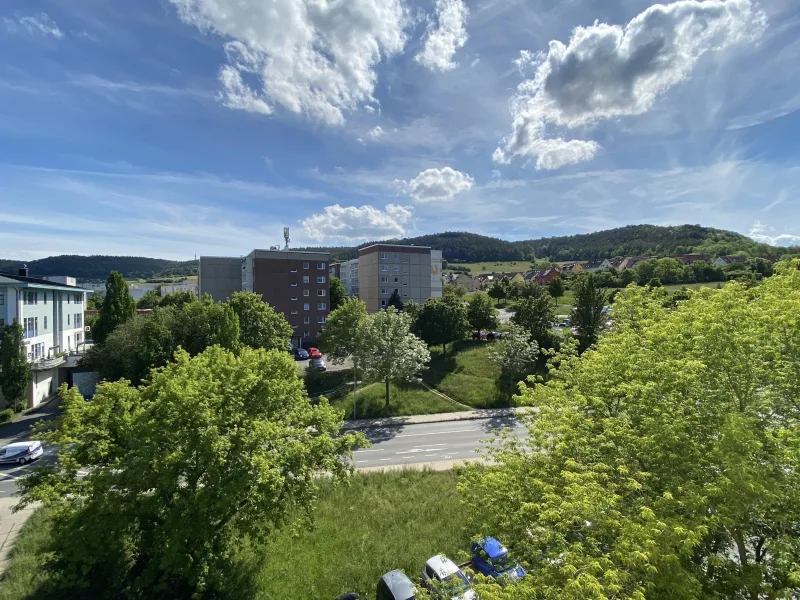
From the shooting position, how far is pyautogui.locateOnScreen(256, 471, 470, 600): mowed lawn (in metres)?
Answer: 14.1

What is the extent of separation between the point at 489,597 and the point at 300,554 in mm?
11295

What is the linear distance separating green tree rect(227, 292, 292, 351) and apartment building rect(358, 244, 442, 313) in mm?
38552

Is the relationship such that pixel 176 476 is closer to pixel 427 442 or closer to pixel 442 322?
pixel 427 442

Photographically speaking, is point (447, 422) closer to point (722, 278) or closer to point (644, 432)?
point (644, 432)

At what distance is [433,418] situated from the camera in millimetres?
33312

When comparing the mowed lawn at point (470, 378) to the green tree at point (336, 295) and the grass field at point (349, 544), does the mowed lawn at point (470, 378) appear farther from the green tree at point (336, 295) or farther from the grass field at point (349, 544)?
the green tree at point (336, 295)

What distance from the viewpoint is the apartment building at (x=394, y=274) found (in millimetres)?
78938

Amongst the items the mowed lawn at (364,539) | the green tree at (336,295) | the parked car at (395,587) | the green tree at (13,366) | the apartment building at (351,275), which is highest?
the apartment building at (351,275)

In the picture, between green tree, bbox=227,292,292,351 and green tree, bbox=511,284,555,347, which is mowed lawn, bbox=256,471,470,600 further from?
green tree, bbox=511,284,555,347

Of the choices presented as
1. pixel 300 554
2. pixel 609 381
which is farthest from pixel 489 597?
pixel 300 554

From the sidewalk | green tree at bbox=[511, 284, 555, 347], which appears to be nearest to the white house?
the sidewalk

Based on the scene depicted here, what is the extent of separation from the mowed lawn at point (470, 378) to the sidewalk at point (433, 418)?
1.18 meters

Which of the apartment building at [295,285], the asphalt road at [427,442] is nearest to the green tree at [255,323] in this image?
the asphalt road at [427,442]

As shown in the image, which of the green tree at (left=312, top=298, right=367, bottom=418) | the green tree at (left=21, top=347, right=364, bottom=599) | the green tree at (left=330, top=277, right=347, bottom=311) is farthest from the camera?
the green tree at (left=330, top=277, right=347, bottom=311)
